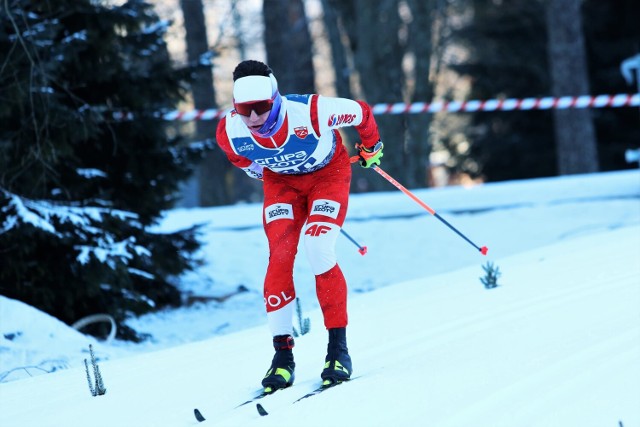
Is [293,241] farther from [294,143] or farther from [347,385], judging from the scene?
[347,385]

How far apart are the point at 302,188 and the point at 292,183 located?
62 mm

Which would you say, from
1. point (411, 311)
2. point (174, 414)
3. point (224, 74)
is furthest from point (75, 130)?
point (224, 74)

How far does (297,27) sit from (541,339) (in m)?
16.7

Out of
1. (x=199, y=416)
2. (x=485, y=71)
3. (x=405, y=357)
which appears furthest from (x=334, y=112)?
(x=485, y=71)

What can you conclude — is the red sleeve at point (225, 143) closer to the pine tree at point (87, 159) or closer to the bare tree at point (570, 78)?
the pine tree at point (87, 159)

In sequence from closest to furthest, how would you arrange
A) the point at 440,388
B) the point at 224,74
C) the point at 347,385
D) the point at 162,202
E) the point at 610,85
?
the point at 440,388
the point at 347,385
the point at 162,202
the point at 610,85
the point at 224,74

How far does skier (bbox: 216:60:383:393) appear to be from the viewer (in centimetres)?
484

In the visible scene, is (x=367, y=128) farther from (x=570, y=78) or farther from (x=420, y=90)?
(x=420, y=90)

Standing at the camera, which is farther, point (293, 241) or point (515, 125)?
point (515, 125)

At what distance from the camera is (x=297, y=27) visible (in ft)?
68.9

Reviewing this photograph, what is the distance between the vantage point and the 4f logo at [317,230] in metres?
5.00

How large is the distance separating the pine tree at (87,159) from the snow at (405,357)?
2.03 ft

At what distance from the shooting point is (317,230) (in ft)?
16.4

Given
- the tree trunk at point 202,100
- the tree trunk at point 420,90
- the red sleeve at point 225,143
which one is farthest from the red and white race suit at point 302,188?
the tree trunk at point 420,90
